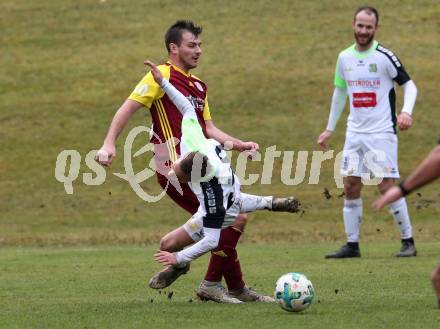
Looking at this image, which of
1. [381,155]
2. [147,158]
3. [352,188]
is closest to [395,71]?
[381,155]

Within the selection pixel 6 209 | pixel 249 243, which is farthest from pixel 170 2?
pixel 249 243

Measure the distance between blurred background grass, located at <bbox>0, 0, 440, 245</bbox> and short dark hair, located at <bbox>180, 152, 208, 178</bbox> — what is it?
9601 millimetres

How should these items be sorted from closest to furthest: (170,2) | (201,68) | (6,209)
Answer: (6,209), (201,68), (170,2)

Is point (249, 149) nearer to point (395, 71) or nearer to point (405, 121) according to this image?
point (405, 121)

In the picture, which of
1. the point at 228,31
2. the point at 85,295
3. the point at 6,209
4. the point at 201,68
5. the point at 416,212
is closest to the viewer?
the point at 85,295

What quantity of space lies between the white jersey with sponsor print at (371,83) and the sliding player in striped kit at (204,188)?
448 centimetres

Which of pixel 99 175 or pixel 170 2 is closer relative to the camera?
pixel 99 175

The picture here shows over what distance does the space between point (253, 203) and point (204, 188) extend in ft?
1.75

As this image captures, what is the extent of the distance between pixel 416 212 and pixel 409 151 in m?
4.78

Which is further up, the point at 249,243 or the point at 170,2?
the point at 170,2

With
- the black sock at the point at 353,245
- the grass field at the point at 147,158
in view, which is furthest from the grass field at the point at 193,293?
the black sock at the point at 353,245

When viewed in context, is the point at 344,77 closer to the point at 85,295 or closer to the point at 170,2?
the point at 85,295

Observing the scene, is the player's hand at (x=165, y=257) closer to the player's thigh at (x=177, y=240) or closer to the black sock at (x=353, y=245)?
the player's thigh at (x=177, y=240)

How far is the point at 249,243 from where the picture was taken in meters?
19.5
